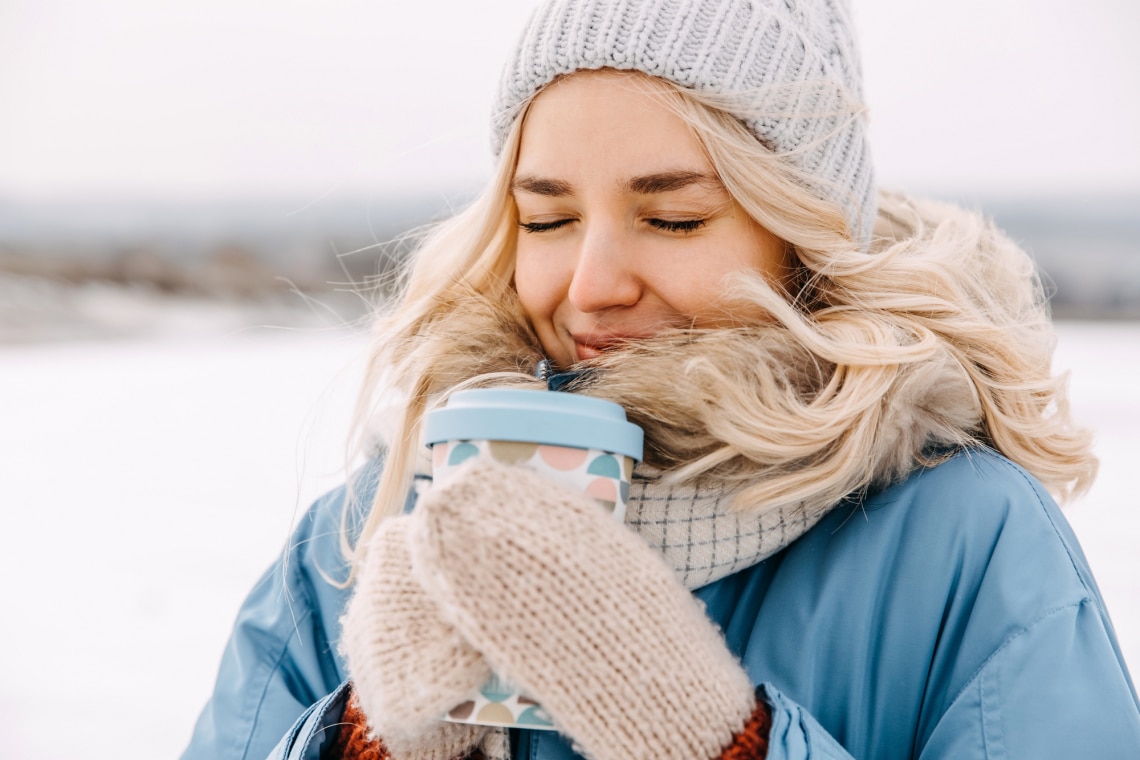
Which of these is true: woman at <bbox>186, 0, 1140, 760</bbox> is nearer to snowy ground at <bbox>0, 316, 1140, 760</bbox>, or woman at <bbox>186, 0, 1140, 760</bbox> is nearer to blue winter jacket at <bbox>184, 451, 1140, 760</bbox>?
blue winter jacket at <bbox>184, 451, 1140, 760</bbox>

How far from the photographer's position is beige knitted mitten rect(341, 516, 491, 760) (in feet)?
2.54

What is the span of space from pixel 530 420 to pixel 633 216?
377 mm

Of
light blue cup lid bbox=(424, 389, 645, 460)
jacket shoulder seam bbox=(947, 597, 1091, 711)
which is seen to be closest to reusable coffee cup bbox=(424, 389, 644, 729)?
light blue cup lid bbox=(424, 389, 645, 460)

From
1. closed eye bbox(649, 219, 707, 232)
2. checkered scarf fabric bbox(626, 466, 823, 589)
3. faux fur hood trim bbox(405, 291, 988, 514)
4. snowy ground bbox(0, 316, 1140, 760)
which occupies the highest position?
closed eye bbox(649, 219, 707, 232)

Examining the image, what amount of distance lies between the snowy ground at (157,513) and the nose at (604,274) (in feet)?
1.28

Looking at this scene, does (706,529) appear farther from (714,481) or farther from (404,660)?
(404,660)

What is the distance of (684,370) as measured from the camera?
100 cm

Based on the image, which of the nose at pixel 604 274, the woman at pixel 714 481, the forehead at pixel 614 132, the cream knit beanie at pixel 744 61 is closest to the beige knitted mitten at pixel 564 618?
the woman at pixel 714 481

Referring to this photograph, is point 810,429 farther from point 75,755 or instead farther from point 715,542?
point 75,755

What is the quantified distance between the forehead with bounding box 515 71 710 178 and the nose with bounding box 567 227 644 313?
0.26 ft

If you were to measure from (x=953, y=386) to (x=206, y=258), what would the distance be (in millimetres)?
7973

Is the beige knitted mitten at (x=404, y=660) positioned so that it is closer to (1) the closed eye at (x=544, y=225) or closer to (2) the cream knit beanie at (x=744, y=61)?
(1) the closed eye at (x=544, y=225)

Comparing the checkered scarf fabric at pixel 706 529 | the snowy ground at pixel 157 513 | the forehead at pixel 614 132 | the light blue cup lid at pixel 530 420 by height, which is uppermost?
the forehead at pixel 614 132

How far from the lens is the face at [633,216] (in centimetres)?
107
